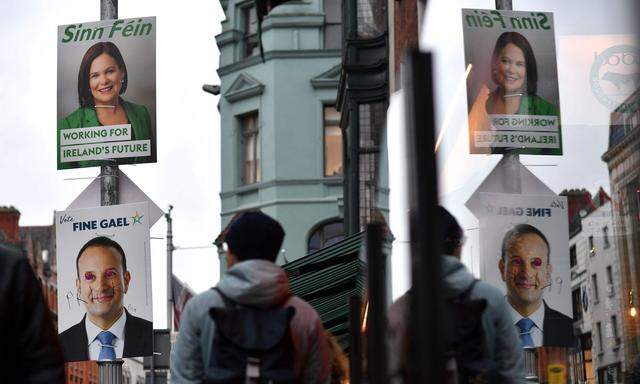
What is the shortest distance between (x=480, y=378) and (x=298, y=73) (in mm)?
33423

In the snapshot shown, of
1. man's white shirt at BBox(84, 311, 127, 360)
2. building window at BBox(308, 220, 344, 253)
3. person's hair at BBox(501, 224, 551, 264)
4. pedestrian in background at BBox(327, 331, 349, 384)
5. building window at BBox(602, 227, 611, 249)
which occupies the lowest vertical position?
pedestrian in background at BBox(327, 331, 349, 384)

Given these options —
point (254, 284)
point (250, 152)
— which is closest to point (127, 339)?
point (254, 284)

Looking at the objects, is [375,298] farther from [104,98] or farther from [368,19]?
[368,19]

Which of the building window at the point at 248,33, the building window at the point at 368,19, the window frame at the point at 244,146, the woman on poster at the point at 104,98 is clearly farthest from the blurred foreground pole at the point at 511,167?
the building window at the point at 248,33

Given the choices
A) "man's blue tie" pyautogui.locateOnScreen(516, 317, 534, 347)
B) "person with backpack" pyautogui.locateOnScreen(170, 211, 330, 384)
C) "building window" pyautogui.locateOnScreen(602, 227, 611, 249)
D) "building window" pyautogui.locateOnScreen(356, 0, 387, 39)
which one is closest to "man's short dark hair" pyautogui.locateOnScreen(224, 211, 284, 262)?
"person with backpack" pyautogui.locateOnScreen(170, 211, 330, 384)

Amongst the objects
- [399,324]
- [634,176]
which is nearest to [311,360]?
[399,324]

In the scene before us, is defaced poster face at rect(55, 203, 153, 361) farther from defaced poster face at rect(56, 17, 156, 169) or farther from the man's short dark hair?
the man's short dark hair

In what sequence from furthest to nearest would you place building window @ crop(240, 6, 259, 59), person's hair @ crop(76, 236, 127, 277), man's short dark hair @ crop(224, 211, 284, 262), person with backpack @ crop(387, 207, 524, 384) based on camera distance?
building window @ crop(240, 6, 259, 59) < person's hair @ crop(76, 236, 127, 277) < man's short dark hair @ crop(224, 211, 284, 262) < person with backpack @ crop(387, 207, 524, 384)

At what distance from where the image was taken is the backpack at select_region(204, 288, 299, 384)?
3861 mm

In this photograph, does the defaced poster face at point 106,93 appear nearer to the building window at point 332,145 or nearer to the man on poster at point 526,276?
the man on poster at point 526,276

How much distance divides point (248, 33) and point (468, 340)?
35090 millimetres

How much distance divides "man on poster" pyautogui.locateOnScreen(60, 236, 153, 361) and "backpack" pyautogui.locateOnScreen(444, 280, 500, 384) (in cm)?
1020

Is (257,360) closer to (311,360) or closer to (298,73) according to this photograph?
(311,360)

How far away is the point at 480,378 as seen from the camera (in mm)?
2980
